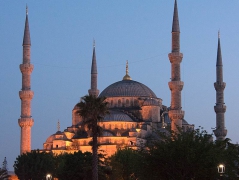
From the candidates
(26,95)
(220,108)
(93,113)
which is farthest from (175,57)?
(93,113)

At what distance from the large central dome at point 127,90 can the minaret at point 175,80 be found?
20331 mm

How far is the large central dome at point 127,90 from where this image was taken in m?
85.1

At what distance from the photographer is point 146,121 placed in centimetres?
8100

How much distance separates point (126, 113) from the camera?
271 ft

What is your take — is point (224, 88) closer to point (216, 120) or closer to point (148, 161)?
point (216, 120)

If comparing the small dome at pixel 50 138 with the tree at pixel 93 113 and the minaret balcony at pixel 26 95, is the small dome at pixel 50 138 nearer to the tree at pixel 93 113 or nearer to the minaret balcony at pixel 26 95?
the minaret balcony at pixel 26 95

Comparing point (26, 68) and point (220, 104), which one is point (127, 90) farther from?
point (26, 68)

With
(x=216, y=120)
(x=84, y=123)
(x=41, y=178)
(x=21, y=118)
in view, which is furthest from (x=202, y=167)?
(x=216, y=120)

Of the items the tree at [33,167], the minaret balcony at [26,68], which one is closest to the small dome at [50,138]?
the minaret balcony at [26,68]

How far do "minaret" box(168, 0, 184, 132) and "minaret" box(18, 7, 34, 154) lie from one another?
1290 cm

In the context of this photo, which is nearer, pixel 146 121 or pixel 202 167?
pixel 202 167

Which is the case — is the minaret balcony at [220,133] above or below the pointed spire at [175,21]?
below

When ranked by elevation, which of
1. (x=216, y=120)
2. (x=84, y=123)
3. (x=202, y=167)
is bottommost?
(x=202, y=167)

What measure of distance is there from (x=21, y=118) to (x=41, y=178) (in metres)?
8.61
